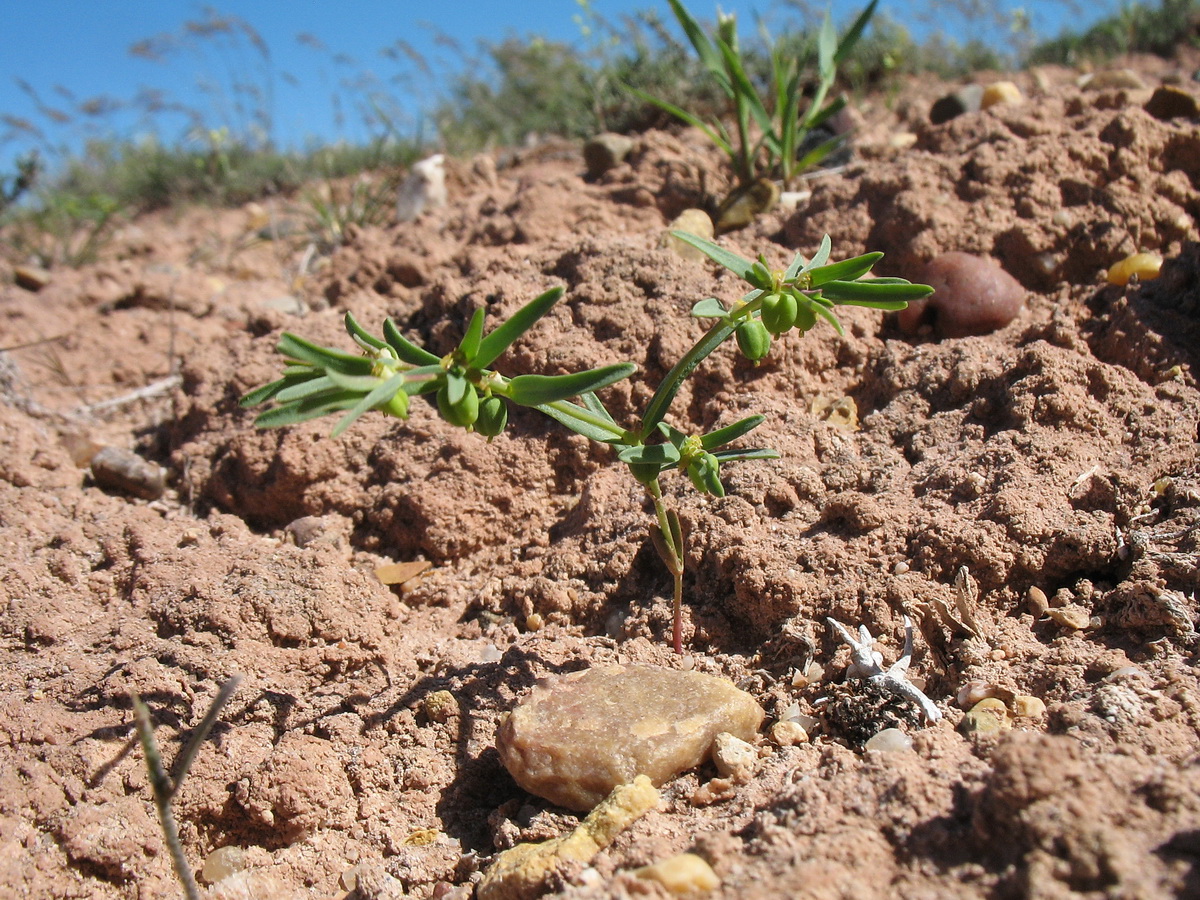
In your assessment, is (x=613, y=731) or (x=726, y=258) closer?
(x=613, y=731)

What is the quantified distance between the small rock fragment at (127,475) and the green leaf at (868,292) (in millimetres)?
2197

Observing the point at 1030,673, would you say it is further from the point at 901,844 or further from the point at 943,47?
the point at 943,47

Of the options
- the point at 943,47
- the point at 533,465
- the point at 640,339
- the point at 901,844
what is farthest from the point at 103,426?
the point at 943,47

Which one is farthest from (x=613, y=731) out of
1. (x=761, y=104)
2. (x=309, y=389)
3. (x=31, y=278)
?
(x=31, y=278)

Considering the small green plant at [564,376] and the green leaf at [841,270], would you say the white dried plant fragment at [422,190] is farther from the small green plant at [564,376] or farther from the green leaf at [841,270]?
the green leaf at [841,270]

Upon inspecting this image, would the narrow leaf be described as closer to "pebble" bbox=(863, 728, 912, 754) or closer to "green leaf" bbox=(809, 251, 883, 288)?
"green leaf" bbox=(809, 251, 883, 288)

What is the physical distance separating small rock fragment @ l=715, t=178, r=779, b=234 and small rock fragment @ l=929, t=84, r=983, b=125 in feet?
3.13

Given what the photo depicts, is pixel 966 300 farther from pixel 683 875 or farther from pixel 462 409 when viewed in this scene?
pixel 683 875

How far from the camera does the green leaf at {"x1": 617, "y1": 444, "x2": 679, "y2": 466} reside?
1725 millimetres

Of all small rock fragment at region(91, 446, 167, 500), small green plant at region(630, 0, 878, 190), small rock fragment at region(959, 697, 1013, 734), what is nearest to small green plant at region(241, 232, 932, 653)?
small rock fragment at region(959, 697, 1013, 734)

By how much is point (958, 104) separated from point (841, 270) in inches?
97.0

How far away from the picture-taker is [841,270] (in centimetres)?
169

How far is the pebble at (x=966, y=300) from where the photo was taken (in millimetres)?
2482

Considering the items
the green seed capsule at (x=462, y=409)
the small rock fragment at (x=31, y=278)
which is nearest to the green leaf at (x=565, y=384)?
the green seed capsule at (x=462, y=409)
